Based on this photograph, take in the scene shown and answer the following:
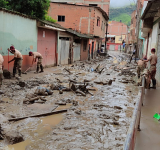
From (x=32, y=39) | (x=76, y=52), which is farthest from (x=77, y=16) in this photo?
(x=32, y=39)

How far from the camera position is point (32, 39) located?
12.4m

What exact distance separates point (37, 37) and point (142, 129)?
33.9 feet

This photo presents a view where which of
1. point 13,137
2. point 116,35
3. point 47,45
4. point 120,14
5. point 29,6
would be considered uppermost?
point 120,14

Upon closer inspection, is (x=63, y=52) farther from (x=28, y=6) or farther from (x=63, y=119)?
(x=63, y=119)

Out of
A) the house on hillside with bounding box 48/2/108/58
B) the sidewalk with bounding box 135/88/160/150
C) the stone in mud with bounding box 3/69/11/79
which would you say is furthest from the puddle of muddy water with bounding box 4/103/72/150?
the house on hillside with bounding box 48/2/108/58

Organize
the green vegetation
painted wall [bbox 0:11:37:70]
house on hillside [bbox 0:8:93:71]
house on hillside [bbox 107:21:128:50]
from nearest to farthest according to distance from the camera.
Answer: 1. painted wall [bbox 0:11:37:70]
2. house on hillside [bbox 0:8:93:71]
3. the green vegetation
4. house on hillside [bbox 107:21:128:50]

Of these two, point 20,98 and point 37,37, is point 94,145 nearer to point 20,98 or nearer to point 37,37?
point 20,98

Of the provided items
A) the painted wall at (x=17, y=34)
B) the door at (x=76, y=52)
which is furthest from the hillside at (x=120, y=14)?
the painted wall at (x=17, y=34)

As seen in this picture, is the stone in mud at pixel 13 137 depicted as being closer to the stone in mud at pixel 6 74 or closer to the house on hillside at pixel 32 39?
the stone in mud at pixel 6 74

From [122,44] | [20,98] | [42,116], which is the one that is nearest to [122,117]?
[42,116]

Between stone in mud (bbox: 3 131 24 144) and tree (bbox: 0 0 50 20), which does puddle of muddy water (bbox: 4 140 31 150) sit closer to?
stone in mud (bbox: 3 131 24 144)

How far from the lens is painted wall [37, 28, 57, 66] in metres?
13.7

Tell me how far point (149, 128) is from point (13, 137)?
2.96 meters

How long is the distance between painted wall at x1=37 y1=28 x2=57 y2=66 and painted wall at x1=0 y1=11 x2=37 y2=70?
0.93m
